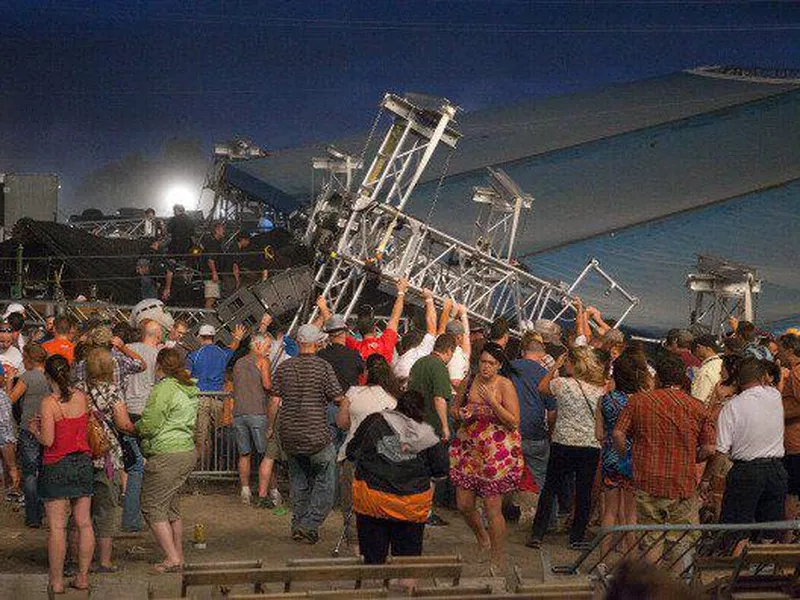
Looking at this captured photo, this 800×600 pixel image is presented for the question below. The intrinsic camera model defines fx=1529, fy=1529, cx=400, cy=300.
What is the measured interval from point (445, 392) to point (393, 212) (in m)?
8.38

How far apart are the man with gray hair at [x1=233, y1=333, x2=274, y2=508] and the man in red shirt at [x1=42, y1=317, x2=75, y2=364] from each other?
1.60m

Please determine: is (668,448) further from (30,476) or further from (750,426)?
(30,476)

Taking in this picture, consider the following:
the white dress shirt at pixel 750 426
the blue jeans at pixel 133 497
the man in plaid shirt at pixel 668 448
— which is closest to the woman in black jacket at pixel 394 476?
the man in plaid shirt at pixel 668 448

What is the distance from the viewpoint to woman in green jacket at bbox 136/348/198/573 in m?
11.1

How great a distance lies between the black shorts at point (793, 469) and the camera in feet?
38.2

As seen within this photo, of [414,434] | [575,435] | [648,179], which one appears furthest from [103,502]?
Answer: [648,179]

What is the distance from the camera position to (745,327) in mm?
15031

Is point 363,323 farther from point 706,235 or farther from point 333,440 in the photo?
point 706,235

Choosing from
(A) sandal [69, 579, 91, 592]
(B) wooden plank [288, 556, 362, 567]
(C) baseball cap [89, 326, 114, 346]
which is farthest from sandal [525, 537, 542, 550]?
(B) wooden plank [288, 556, 362, 567]

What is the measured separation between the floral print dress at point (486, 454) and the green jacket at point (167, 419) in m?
2.09

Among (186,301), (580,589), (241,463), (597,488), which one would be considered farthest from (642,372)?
(186,301)

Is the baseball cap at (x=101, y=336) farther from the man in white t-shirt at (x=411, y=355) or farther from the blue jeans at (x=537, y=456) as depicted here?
the blue jeans at (x=537, y=456)

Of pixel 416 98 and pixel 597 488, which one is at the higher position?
pixel 416 98

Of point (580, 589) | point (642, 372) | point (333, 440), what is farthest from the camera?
point (333, 440)
